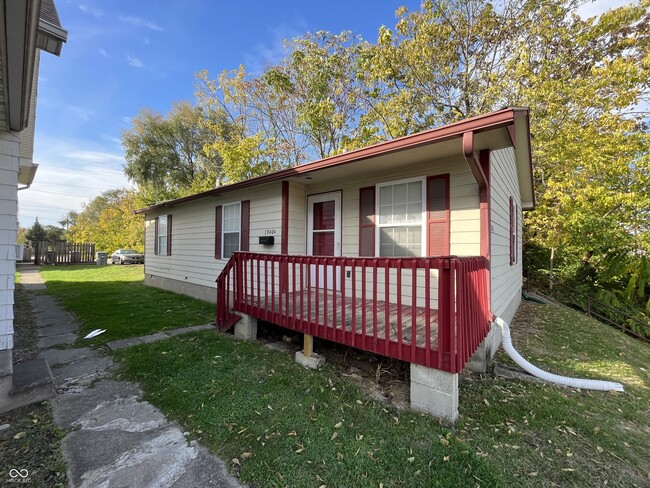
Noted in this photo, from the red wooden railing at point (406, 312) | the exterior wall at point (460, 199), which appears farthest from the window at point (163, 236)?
the exterior wall at point (460, 199)

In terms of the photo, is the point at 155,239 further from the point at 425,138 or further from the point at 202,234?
the point at 425,138

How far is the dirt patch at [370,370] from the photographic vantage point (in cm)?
308

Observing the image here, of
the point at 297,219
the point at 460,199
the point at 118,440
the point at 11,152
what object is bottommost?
the point at 118,440

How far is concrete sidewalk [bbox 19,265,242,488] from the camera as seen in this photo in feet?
6.39

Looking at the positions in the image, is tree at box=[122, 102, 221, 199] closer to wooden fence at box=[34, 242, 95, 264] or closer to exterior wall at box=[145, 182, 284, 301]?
wooden fence at box=[34, 242, 95, 264]

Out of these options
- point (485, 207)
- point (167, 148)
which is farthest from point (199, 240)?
point (167, 148)

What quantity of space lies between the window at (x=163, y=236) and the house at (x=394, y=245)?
101 inches

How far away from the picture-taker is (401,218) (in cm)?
478

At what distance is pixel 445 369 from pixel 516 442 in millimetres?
744

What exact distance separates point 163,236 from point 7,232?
7.58 metres

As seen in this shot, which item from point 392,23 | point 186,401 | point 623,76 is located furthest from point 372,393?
point 392,23

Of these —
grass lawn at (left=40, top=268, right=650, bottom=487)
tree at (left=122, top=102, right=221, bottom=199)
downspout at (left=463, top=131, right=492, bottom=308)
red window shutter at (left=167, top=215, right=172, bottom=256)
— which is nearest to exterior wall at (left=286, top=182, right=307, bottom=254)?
grass lawn at (left=40, top=268, right=650, bottom=487)

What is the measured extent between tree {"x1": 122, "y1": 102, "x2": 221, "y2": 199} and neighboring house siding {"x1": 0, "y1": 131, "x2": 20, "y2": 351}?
17665mm

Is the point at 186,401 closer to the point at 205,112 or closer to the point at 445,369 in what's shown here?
the point at 445,369
